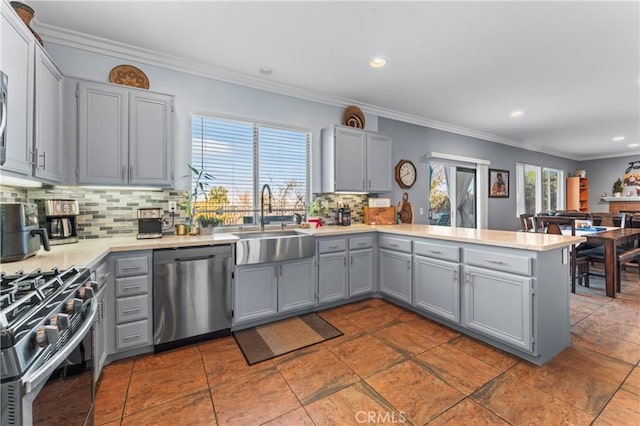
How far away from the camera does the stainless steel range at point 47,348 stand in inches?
32.1

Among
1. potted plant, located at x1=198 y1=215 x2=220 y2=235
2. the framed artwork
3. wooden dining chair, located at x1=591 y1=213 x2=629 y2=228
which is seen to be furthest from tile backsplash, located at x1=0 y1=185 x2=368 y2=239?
wooden dining chair, located at x1=591 y1=213 x2=629 y2=228

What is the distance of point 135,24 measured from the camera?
2.37m

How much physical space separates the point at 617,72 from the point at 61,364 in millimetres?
5211

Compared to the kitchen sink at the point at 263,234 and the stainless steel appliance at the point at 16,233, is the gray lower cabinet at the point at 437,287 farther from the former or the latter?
the stainless steel appliance at the point at 16,233

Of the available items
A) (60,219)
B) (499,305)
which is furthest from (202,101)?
(499,305)

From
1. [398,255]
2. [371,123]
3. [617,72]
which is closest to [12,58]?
[398,255]

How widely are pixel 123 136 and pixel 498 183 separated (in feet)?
22.0

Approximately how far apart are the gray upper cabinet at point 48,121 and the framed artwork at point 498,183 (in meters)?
6.80

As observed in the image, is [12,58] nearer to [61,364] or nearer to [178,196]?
[178,196]

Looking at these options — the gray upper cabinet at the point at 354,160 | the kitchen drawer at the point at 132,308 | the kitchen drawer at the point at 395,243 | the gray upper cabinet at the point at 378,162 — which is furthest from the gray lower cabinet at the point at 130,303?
the gray upper cabinet at the point at 378,162

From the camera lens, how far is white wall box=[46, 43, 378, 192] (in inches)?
102

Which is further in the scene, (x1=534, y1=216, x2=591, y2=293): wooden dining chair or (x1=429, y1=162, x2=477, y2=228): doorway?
(x1=429, y1=162, x2=477, y2=228): doorway

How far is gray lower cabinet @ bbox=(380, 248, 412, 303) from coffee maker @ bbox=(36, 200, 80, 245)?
3.03 meters

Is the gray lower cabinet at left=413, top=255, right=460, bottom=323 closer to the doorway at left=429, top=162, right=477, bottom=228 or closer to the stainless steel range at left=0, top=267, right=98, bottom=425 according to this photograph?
the doorway at left=429, top=162, right=477, bottom=228
